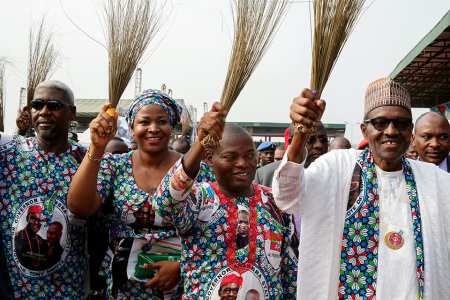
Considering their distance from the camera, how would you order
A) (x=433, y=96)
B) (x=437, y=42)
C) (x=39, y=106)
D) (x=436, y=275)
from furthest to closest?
(x=433, y=96) → (x=437, y=42) → (x=39, y=106) → (x=436, y=275)

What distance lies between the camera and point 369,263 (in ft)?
7.25

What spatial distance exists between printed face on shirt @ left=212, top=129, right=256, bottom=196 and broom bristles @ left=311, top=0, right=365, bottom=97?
0.51 m

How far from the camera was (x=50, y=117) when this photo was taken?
2.84 m

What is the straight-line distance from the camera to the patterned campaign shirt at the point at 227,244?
2.35m

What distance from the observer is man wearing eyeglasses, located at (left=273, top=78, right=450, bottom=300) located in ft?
7.13

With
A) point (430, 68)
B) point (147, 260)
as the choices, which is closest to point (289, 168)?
point (147, 260)

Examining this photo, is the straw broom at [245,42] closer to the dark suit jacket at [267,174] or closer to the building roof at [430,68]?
the dark suit jacket at [267,174]

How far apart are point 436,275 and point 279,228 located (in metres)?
0.74

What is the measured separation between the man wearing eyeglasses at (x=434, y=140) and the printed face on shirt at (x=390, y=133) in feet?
5.89

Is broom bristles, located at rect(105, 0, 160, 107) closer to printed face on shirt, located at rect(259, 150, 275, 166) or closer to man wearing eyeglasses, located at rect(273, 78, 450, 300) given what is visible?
man wearing eyeglasses, located at rect(273, 78, 450, 300)

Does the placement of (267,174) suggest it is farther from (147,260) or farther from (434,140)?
(147,260)

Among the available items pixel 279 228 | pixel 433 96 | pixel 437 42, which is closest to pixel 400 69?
pixel 437 42

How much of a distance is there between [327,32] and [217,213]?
3.25 feet

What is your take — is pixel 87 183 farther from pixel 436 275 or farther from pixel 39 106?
pixel 436 275
